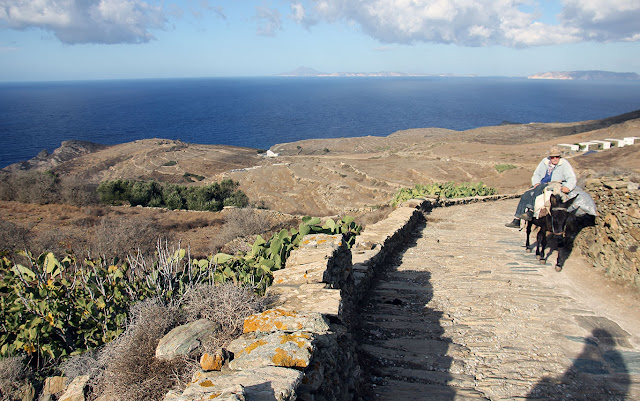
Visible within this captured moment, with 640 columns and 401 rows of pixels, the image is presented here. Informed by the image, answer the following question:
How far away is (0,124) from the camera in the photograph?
11325 cm

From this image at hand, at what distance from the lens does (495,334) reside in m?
4.93

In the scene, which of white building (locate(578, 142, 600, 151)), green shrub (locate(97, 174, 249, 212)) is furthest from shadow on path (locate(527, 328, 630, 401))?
white building (locate(578, 142, 600, 151))

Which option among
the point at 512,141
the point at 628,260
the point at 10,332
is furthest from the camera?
the point at 512,141

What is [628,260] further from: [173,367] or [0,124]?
[0,124]

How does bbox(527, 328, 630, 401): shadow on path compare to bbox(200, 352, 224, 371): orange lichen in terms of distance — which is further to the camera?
bbox(527, 328, 630, 401): shadow on path

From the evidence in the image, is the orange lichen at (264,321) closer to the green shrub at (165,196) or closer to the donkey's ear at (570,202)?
the donkey's ear at (570,202)

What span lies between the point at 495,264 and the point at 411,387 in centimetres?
476

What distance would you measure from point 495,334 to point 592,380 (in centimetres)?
111

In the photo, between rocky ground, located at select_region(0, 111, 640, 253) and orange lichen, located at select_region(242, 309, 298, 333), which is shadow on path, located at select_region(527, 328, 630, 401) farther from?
rocky ground, located at select_region(0, 111, 640, 253)

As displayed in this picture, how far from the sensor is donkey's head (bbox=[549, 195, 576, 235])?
7.11m

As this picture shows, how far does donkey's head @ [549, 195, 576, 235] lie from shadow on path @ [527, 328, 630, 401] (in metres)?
2.82

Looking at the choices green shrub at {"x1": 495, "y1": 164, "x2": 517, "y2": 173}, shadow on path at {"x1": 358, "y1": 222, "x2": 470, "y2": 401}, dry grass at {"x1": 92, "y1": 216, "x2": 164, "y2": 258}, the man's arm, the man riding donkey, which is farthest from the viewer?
green shrub at {"x1": 495, "y1": 164, "x2": 517, "y2": 173}

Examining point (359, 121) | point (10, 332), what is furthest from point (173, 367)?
point (359, 121)

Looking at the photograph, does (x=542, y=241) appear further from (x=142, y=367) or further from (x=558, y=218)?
(x=142, y=367)
